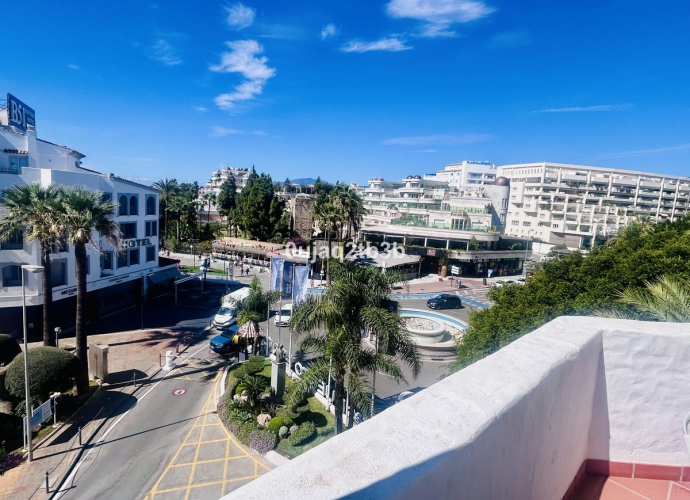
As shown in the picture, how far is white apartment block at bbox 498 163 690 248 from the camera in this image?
75.1m

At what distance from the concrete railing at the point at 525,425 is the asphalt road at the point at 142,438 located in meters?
13.3

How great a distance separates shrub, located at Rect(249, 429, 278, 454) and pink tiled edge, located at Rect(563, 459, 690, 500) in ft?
40.9

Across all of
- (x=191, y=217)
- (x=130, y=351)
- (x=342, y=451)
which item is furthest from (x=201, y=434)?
(x=191, y=217)

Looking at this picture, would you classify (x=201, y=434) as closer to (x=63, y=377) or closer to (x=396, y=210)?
(x=63, y=377)

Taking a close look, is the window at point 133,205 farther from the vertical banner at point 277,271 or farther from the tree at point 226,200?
the tree at point 226,200

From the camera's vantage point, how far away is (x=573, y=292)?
16.0m

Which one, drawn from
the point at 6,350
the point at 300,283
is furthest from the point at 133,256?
the point at 300,283

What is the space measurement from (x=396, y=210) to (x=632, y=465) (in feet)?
243

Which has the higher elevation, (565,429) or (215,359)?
(565,429)

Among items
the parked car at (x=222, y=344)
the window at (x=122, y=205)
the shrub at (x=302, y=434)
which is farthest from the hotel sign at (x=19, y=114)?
the shrub at (x=302, y=434)

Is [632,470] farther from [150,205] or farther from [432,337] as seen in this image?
[150,205]

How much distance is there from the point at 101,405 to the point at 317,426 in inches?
389

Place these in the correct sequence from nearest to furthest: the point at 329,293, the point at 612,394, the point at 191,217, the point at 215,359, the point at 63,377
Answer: the point at 612,394, the point at 329,293, the point at 63,377, the point at 215,359, the point at 191,217

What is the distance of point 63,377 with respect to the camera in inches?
659
